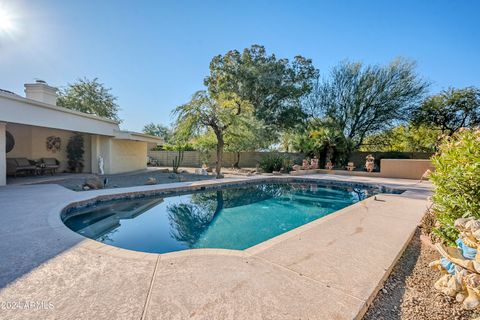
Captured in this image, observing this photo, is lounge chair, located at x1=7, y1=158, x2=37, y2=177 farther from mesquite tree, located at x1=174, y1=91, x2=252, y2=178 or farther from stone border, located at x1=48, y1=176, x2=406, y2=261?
mesquite tree, located at x1=174, y1=91, x2=252, y2=178

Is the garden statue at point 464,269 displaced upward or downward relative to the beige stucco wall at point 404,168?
downward

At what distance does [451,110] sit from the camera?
16.8 metres

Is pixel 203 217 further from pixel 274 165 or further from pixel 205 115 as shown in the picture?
pixel 274 165

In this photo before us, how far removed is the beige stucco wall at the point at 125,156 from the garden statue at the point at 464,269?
1447 cm

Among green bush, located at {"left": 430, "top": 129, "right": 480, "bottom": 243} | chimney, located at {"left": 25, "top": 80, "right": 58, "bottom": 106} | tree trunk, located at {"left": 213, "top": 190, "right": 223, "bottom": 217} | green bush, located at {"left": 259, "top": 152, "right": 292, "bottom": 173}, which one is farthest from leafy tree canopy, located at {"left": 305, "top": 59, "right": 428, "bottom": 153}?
chimney, located at {"left": 25, "top": 80, "right": 58, "bottom": 106}

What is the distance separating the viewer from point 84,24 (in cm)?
891

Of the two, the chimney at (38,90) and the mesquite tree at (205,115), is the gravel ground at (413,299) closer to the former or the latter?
the mesquite tree at (205,115)

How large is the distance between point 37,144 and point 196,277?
14.4 m

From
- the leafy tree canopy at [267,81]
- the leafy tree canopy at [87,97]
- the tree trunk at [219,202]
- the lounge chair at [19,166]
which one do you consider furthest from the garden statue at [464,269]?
the leafy tree canopy at [87,97]

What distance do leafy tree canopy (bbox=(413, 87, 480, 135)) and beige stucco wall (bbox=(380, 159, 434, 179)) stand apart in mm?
6893

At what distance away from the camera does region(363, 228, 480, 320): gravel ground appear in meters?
1.96

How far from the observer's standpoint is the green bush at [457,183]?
8.82 feet

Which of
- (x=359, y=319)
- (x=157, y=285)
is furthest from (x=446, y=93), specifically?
(x=157, y=285)

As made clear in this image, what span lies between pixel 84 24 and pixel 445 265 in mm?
12629
